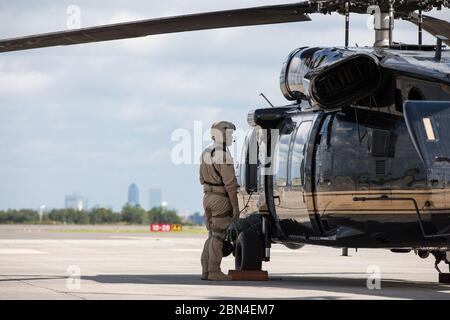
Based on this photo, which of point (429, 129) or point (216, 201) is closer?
point (429, 129)

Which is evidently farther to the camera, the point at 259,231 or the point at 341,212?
the point at 259,231

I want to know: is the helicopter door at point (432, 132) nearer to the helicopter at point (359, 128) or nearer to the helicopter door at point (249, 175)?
the helicopter at point (359, 128)

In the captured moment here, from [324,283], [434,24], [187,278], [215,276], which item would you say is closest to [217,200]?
[215,276]

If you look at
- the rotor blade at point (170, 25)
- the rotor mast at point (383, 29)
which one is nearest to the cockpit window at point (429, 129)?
the rotor blade at point (170, 25)

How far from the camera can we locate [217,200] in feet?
59.2

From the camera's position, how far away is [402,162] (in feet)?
52.1

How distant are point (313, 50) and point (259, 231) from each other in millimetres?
3281

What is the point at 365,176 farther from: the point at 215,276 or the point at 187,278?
the point at 187,278

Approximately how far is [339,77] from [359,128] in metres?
0.76

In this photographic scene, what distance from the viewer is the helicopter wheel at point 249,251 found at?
19.0 m

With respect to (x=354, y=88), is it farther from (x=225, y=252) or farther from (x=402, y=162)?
(x=225, y=252)
